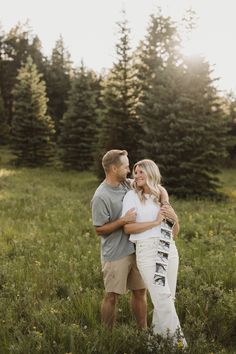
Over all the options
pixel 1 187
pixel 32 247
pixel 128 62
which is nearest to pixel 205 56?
pixel 128 62

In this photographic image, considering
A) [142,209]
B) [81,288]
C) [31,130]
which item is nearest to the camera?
[142,209]

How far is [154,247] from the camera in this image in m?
5.12

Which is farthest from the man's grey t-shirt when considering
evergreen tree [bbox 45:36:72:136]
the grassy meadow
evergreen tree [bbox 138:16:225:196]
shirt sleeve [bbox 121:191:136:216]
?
evergreen tree [bbox 45:36:72:136]

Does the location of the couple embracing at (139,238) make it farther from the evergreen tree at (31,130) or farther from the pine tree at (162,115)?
the evergreen tree at (31,130)

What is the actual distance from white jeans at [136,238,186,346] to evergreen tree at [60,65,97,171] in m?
27.9

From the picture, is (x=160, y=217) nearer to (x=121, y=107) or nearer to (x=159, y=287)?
(x=159, y=287)

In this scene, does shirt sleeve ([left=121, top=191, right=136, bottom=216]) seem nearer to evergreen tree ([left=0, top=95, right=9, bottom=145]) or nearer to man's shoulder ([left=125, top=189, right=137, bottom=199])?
man's shoulder ([left=125, top=189, right=137, bottom=199])

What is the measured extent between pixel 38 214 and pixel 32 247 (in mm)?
4190

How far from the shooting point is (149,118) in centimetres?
2173

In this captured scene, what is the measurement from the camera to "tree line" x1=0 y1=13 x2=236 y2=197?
20516 millimetres

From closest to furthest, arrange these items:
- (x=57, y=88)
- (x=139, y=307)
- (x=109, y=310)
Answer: (x=109, y=310)
(x=139, y=307)
(x=57, y=88)

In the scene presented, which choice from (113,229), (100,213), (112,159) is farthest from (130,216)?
(112,159)

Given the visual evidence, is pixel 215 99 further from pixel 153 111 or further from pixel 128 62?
pixel 128 62

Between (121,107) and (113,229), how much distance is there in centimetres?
2274
